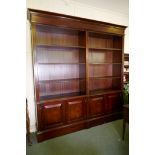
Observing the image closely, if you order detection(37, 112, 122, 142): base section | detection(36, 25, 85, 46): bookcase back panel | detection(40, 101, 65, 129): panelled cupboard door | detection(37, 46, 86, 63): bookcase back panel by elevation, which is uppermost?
detection(36, 25, 85, 46): bookcase back panel

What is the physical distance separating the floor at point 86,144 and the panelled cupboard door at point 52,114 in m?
0.30

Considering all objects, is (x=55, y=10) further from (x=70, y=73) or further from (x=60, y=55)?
(x=70, y=73)

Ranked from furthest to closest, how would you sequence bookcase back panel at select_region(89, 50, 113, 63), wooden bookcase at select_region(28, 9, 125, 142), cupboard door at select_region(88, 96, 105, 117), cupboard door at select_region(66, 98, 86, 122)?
bookcase back panel at select_region(89, 50, 113, 63) < cupboard door at select_region(88, 96, 105, 117) < cupboard door at select_region(66, 98, 86, 122) < wooden bookcase at select_region(28, 9, 125, 142)

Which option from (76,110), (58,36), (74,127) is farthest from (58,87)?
(58,36)

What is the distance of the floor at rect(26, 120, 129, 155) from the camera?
232 centimetres

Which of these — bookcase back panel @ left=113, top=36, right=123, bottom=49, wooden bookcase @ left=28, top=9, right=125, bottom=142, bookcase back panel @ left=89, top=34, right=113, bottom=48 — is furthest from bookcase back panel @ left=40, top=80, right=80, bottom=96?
bookcase back panel @ left=113, top=36, right=123, bottom=49

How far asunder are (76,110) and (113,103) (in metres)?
1.08

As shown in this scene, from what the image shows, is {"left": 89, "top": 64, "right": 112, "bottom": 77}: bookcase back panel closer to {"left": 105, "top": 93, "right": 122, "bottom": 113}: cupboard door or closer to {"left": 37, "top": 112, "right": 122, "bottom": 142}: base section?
{"left": 105, "top": 93, "right": 122, "bottom": 113}: cupboard door

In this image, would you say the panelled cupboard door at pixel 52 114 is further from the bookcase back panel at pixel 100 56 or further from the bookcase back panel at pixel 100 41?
the bookcase back panel at pixel 100 41

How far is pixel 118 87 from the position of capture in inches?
148

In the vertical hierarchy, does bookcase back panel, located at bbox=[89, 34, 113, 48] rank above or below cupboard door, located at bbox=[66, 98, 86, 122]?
above
